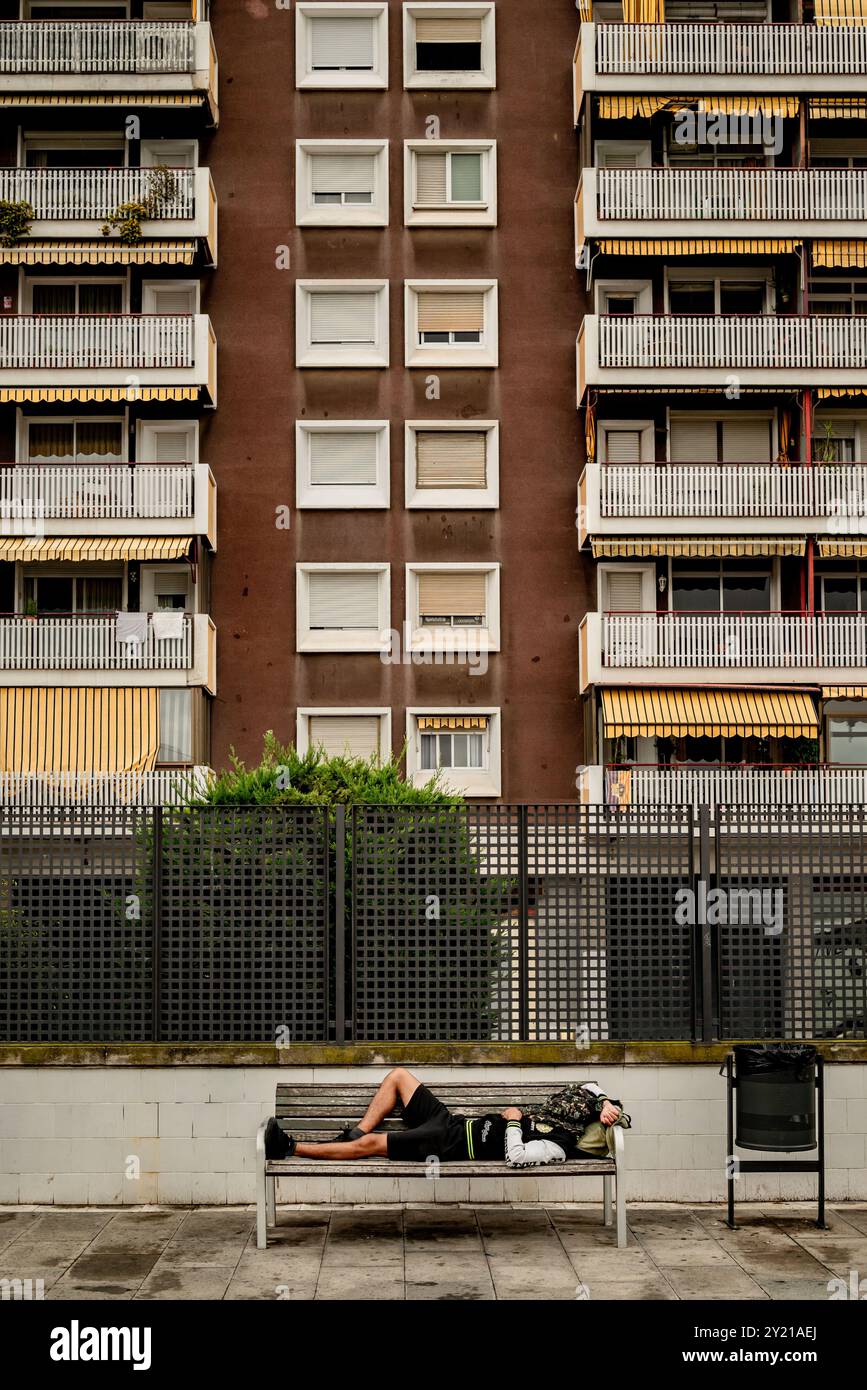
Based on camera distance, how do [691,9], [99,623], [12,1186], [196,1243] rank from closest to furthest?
[196,1243]
[12,1186]
[99,623]
[691,9]

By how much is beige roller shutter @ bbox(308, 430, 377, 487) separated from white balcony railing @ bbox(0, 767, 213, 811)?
23.7 feet

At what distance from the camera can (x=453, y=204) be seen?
34.4 metres

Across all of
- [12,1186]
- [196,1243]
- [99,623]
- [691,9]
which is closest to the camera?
[196,1243]

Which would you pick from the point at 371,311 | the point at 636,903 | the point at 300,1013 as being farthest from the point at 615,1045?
the point at 371,311

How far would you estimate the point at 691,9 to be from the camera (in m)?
35.3

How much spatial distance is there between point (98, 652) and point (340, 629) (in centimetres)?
529

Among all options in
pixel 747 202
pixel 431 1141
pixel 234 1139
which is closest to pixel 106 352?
pixel 747 202

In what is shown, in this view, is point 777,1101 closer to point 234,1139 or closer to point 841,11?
point 234,1139

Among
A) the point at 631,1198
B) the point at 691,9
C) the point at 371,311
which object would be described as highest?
the point at 691,9

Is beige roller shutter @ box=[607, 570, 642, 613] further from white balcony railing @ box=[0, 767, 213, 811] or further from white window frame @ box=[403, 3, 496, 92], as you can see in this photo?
white window frame @ box=[403, 3, 496, 92]

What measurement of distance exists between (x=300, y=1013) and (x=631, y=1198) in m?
2.95

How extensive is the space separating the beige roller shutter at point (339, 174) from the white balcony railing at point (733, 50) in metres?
5.83

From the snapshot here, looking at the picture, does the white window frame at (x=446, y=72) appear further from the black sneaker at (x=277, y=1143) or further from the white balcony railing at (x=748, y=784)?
the black sneaker at (x=277, y=1143)

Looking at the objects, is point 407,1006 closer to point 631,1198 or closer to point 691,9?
point 631,1198
